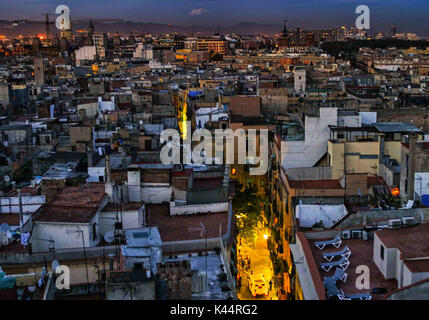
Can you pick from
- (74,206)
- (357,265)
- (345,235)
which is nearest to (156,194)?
(74,206)

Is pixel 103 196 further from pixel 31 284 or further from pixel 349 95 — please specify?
pixel 349 95

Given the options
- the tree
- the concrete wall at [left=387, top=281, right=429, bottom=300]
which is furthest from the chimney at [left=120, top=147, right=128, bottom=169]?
the concrete wall at [left=387, top=281, right=429, bottom=300]

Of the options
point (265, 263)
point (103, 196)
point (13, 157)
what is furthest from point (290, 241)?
point (13, 157)

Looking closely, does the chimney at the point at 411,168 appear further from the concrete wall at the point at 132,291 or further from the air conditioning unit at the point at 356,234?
the concrete wall at the point at 132,291

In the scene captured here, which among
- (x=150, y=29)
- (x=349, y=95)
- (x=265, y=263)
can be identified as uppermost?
(x=150, y=29)

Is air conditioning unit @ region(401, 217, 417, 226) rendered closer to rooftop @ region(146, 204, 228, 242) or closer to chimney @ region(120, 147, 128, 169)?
rooftop @ region(146, 204, 228, 242)

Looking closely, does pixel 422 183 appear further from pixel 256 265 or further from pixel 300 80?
pixel 300 80
